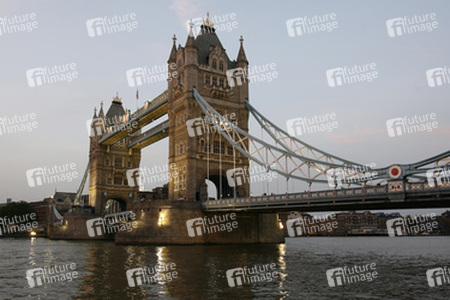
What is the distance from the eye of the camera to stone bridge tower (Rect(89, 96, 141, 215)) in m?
91.6

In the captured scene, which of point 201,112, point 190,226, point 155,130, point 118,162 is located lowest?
point 190,226

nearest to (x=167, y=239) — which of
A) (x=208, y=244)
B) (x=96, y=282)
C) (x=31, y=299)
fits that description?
(x=208, y=244)

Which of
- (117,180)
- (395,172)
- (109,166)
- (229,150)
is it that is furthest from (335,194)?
(117,180)

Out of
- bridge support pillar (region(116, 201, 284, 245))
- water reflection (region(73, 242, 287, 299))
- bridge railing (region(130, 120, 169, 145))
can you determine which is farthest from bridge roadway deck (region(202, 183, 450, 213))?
bridge railing (region(130, 120, 169, 145))

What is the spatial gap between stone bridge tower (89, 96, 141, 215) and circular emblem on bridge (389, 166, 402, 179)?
68.4 meters

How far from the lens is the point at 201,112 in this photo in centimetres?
5969

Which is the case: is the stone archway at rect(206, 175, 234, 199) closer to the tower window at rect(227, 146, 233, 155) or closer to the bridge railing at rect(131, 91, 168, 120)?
the tower window at rect(227, 146, 233, 155)

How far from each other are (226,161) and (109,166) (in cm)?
4213

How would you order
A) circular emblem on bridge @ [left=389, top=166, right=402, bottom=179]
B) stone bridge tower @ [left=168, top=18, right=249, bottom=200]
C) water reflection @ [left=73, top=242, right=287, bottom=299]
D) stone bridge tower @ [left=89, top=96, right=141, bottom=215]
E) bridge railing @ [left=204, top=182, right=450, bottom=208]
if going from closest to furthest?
water reflection @ [left=73, top=242, right=287, bottom=299] < bridge railing @ [left=204, top=182, right=450, bottom=208] < circular emblem on bridge @ [left=389, top=166, right=402, bottom=179] < stone bridge tower @ [left=168, top=18, right=249, bottom=200] < stone bridge tower @ [left=89, top=96, right=141, bottom=215]

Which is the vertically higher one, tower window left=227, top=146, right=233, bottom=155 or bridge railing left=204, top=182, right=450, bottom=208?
tower window left=227, top=146, right=233, bottom=155

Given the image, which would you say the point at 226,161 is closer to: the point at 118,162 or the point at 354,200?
the point at 354,200

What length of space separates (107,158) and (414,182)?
76247 mm

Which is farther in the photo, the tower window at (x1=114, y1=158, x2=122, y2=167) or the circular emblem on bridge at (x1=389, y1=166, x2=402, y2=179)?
the tower window at (x1=114, y1=158, x2=122, y2=167)

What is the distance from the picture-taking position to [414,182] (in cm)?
3120
